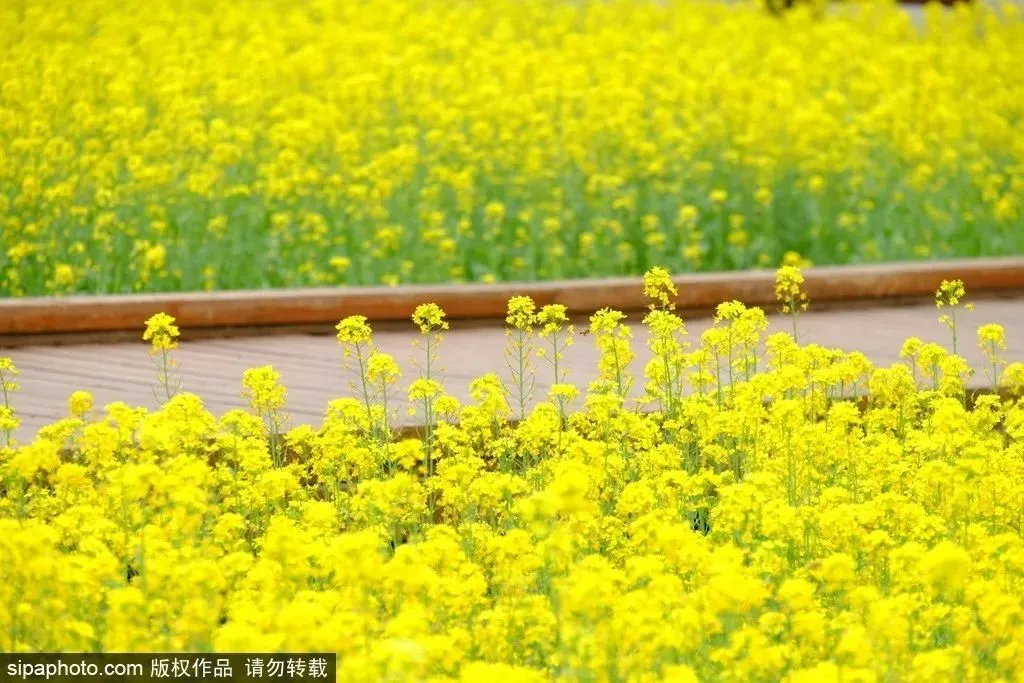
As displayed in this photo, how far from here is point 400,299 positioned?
7.29m

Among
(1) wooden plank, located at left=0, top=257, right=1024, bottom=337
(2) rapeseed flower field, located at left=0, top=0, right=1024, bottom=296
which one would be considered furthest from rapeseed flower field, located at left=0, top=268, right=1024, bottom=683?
(2) rapeseed flower field, located at left=0, top=0, right=1024, bottom=296

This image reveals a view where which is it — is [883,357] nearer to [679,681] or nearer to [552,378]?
[552,378]

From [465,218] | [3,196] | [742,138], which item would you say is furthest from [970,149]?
[3,196]

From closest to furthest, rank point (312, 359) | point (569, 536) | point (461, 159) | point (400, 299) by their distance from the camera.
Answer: point (569, 536) → point (312, 359) → point (400, 299) → point (461, 159)

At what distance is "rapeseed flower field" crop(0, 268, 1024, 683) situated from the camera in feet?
10.9

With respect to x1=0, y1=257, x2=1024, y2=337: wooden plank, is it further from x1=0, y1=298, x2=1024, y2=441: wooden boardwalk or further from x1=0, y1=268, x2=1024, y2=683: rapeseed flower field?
x1=0, y1=268, x2=1024, y2=683: rapeseed flower field

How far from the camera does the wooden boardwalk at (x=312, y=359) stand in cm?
616

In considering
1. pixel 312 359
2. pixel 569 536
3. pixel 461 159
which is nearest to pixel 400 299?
pixel 312 359

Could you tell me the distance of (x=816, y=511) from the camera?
448cm

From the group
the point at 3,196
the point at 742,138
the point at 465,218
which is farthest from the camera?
the point at 742,138

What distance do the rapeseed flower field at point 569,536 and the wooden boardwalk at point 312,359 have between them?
19 centimetres

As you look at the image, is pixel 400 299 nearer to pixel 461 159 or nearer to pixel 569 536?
pixel 461 159

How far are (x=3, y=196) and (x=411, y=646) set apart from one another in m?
5.92

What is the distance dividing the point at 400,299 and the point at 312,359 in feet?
1.92
